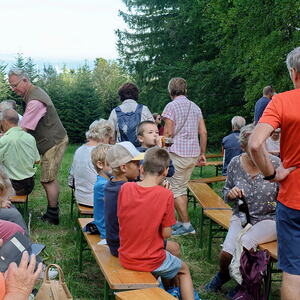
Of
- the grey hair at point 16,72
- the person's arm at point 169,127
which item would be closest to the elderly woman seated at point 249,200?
the person's arm at point 169,127

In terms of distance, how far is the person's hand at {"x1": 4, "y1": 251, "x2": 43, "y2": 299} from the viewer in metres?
2.54

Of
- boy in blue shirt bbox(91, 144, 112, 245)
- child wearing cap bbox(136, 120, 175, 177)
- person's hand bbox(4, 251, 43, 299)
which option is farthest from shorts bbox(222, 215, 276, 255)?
person's hand bbox(4, 251, 43, 299)

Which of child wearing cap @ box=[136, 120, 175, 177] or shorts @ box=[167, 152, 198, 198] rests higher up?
child wearing cap @ box=[136, 120, 175, 177]

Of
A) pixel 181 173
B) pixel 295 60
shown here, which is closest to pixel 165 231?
pixel 295 60

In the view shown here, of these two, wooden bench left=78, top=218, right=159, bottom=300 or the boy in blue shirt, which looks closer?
wooden bench left=78, top=218, right=159, bottom=300

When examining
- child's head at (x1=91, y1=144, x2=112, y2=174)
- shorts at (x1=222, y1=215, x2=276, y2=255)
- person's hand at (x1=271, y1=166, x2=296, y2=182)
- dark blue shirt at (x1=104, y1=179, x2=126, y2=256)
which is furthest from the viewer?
child's head at (x1=91, y1=144, x2=112, y2=174)

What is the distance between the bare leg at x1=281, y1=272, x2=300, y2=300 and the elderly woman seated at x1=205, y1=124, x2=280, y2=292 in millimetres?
1008

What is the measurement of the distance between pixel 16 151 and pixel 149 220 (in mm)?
3403

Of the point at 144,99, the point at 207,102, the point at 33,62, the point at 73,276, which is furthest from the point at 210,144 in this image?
the point at 73,276

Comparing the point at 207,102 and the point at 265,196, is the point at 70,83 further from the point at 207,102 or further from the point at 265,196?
the point at 265,196

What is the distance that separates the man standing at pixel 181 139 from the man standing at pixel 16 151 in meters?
1.72

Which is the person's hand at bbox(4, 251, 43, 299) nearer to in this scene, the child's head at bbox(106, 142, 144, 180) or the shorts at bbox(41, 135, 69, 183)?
the child's head at bbox(106, 142, 144, 180)

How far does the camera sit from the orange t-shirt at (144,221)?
4.02 meters

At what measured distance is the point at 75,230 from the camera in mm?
7184
